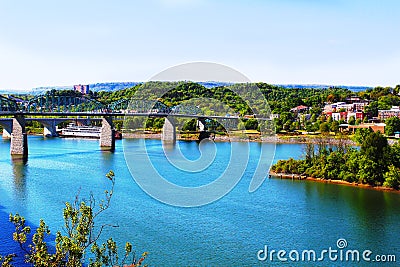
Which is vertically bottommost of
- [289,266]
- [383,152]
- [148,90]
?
[289,266]

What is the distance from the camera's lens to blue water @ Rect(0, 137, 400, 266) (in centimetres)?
658

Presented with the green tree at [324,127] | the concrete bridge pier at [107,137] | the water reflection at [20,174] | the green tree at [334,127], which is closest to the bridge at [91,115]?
the concrete bridge pier at [107,137]

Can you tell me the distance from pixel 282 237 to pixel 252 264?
46.8 inches

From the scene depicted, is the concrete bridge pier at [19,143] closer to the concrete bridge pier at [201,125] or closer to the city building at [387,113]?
the concrete bridge pier at [201,125]

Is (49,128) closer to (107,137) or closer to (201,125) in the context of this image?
(107,137)

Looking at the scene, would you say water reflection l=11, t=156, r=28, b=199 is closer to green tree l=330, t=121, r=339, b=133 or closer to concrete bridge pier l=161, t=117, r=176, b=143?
concrete bridge pier l=161, t=117, r=176, b=143

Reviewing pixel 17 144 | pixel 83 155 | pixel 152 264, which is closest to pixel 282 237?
pixel 152 264

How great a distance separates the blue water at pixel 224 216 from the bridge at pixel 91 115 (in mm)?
5347

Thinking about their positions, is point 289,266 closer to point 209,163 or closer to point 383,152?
point 383,152

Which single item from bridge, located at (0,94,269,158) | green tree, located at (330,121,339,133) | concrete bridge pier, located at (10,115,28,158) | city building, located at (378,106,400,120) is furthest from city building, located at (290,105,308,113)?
concrete bridge pier, located at (10,115,28,158)

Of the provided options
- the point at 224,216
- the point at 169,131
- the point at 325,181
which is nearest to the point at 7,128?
the point at 169,131

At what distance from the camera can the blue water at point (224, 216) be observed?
6.58 metres

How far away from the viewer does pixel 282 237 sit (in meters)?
7.09

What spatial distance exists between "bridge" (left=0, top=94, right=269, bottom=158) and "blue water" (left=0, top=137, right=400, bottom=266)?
5.35 meters
